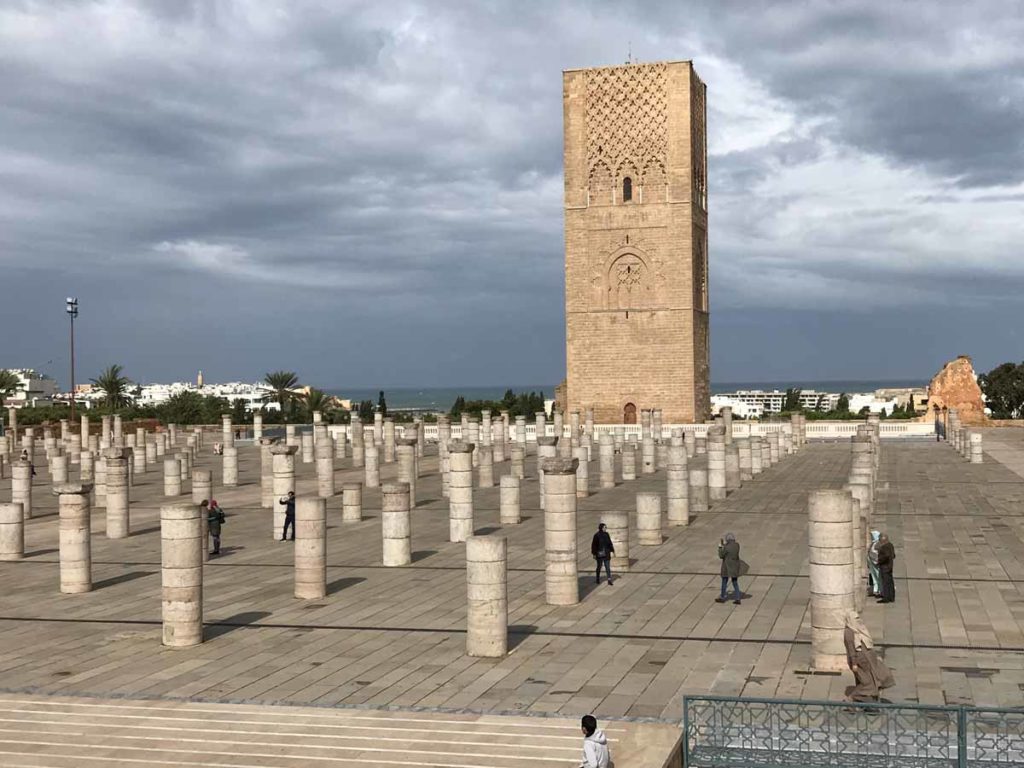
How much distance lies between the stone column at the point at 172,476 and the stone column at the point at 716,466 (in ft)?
46.6

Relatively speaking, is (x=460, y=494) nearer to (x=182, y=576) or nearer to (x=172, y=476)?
(x=182, y=576)

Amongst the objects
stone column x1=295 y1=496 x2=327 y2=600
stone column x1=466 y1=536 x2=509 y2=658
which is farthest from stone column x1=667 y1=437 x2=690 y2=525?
stone column x1=466 y1=536 x2=509 y2=658

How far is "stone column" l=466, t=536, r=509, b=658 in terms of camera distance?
12.2 m

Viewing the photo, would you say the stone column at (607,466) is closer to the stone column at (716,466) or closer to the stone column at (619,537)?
the stone column at (716,466)

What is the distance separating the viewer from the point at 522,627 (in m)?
13.6

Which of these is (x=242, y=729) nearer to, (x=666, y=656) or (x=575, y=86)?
(x=666, y=656)

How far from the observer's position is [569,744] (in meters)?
9.14

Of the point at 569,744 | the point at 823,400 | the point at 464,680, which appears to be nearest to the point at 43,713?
the point at 464,680

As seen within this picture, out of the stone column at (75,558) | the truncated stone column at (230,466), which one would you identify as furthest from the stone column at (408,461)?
the stone column at (75,558)

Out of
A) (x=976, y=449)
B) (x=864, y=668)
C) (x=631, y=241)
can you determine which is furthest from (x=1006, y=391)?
(x=864, y=668)

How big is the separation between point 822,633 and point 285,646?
580 cm

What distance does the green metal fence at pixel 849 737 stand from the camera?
8.28m

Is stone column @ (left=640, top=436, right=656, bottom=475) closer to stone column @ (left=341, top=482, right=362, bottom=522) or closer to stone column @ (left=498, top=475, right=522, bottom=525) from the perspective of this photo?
stone column @ (left=498, top=475, right=522, bottom=525)

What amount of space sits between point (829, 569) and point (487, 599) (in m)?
3.60
